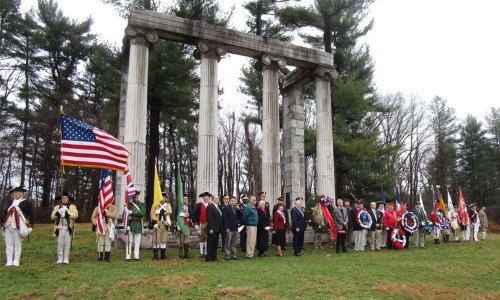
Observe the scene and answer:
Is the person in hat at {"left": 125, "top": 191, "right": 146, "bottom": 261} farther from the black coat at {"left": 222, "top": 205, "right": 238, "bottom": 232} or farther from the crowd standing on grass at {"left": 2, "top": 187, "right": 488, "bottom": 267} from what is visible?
the black coat at {"left": 222, "top": 205, "right": 238, "bottom": 232}

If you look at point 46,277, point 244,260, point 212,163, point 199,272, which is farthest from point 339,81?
point 46,277

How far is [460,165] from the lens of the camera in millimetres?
49500

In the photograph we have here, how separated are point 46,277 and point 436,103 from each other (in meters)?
48.3

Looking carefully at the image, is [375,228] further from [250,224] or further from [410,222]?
[250,224]

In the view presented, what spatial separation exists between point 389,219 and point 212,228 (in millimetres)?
7882

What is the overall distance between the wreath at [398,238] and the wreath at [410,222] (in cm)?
26

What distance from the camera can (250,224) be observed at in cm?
1377

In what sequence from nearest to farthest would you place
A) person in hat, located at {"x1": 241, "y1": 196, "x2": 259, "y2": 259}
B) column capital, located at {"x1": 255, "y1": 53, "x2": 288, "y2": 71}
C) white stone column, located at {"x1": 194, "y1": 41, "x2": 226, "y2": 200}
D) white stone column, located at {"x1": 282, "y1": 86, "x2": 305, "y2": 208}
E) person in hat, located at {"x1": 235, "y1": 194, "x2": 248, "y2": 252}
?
person in hat, located at {"x1": 241, "y1": 196, "x2": 259, "y2": 259} < person in hat, located at {"x1": 235, "y1": 194, "x2": 248, "y2": 252} < white stone column, located at {"x1": 194, "y1": 41, "x2": 226, "y2": 200} < column capital, located at {"x1": 255, "y1": 53, "x2": 288, "y2": 71} < white stone column, located at {"x1": 282, "y1": 86, "x2": 305, "y2": 208}

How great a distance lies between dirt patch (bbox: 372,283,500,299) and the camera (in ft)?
28.3

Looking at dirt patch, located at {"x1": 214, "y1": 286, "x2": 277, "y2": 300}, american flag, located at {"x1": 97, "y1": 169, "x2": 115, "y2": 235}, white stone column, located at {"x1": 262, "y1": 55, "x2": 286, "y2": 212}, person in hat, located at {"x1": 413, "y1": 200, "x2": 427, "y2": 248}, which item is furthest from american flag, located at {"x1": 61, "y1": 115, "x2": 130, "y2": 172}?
person in hat, located at {"x1": 413, "y1": 200, "x2": 427, "y2": 248}

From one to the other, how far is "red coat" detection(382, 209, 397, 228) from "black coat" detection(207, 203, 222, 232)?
295 inches

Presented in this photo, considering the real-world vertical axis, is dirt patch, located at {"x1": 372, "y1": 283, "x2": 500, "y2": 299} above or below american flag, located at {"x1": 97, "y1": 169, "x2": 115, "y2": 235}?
below

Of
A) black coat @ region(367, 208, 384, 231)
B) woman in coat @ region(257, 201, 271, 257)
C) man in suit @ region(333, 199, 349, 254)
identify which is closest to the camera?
woman in coat @ region(257, 201, 271, 257)

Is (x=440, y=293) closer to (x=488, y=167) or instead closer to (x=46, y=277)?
(x=46, y=277)
